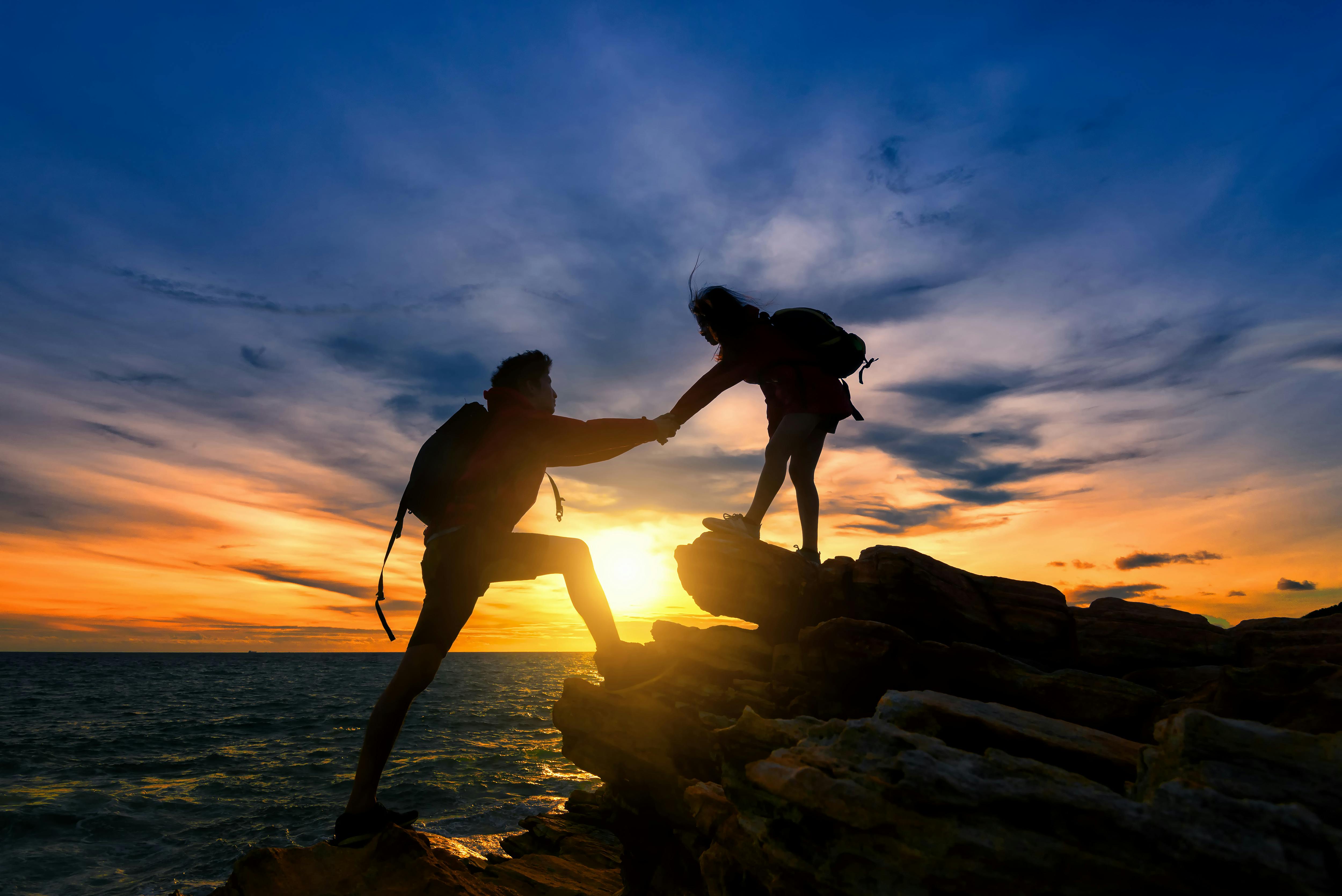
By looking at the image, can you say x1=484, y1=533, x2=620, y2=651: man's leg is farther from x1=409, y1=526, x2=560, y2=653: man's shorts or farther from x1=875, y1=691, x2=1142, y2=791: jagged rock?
x1=875, y1=691, x2=1142, y2=791: jagged rock

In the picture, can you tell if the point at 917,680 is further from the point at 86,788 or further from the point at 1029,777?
the point at 86,788

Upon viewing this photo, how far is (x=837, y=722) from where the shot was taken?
4406 mm

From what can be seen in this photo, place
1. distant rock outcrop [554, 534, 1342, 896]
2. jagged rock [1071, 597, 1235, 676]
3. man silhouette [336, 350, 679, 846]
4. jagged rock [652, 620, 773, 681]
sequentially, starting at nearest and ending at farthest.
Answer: distant rock outcrop [554, 534, 1342, 896] < man silhouette [336, 350, 679, 846] < jagged rock [1071, 597, 1235, 676] < jagged rock [652, 620, 773, 681]

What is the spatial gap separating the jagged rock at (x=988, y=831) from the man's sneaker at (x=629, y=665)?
7.29 ft

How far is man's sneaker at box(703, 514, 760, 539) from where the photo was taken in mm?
6953

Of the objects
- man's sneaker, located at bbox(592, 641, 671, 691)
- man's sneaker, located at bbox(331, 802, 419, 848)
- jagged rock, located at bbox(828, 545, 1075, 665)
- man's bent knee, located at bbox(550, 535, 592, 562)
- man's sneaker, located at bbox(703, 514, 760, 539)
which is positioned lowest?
man's sneaker, located at bbox(331, 802, 419, 848)

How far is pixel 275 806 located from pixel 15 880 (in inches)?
182

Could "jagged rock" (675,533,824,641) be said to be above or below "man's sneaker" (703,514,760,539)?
below

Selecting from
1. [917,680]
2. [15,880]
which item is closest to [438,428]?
[917,680]

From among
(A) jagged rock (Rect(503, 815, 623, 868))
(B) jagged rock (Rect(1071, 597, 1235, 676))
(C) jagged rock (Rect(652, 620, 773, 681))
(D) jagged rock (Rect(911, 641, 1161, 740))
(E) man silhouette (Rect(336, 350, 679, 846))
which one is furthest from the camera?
(A) jagged rock (Rect(503, 815, 623, 868))

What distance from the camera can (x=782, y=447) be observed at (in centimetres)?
659

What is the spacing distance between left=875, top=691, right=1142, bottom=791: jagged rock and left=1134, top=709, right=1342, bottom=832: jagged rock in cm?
64

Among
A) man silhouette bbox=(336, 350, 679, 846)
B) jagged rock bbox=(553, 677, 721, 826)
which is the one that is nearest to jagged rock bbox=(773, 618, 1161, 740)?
jagged rock bbox=(553, 677, 721, 826)

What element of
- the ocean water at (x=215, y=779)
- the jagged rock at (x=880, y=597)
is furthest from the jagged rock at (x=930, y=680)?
the ocean water at (x=215, y=779)
